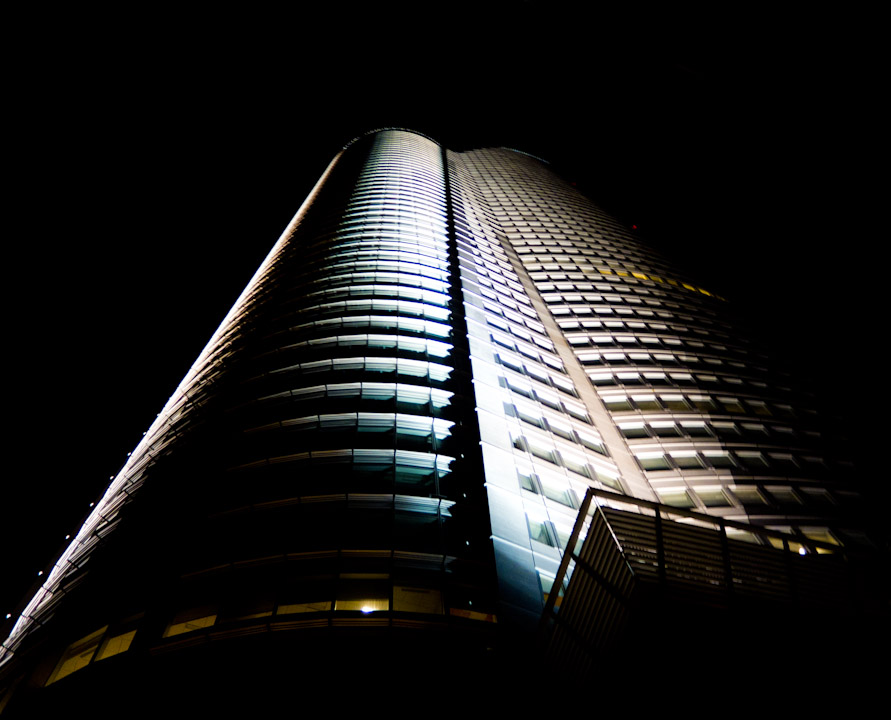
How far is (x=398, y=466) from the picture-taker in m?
15.3

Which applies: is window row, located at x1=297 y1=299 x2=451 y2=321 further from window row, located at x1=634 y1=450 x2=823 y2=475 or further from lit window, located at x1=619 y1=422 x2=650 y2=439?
window row, located at x1=634 y1=450 x2=823 y2=475

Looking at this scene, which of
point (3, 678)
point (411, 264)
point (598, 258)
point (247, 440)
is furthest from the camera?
point (598, 258)

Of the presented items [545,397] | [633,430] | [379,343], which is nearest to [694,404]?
[633,430]

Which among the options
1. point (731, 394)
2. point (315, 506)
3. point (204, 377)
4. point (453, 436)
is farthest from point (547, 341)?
point (315, 506)

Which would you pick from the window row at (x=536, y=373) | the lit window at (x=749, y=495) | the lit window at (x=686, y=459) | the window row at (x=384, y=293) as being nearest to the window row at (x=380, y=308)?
the window row at (x=384, y=293)

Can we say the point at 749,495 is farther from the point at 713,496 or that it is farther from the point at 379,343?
the point at 379,343

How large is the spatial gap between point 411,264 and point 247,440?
16.2 metres

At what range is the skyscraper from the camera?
Result: 420 inches

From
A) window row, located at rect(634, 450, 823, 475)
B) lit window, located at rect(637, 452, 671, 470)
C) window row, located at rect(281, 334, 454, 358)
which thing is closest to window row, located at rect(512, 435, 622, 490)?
lit window, located at rect(637, 452, 671, 470)

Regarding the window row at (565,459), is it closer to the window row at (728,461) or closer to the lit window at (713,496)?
the window row at (728,461)

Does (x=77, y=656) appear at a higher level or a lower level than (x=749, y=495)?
higher

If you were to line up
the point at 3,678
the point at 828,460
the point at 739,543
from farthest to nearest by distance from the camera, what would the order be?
the point at 828,460
the point at 3,678
the point at 739,543

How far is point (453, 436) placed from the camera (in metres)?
17.3

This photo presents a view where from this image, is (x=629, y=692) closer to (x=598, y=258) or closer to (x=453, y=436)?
(x=453, y=436)
